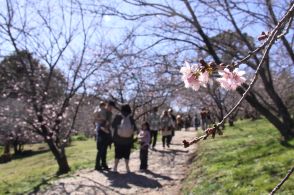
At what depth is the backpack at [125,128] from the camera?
38.8ft

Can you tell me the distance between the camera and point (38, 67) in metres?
17.2

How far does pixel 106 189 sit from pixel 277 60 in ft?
29.6

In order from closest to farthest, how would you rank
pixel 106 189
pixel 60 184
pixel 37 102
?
pixel 106 189 < pixel 60 184 < pixel 37 102

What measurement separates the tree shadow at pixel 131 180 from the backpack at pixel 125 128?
3.03 ft

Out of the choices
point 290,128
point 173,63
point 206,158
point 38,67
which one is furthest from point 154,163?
point 38,67

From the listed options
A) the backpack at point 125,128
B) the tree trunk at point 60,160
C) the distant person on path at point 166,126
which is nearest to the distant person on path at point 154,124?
the distant person on path at point 166,126

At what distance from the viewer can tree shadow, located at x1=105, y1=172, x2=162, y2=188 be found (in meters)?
10.4

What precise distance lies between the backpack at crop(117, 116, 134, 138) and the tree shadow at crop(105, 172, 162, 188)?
3.03 feet

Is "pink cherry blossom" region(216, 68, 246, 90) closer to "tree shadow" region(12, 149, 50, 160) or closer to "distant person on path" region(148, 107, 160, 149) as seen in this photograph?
"distant person on path" region(148, 107, 160, 149)

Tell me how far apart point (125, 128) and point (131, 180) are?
4.65 ft

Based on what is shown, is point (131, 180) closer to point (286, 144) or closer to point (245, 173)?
point (245, 173)

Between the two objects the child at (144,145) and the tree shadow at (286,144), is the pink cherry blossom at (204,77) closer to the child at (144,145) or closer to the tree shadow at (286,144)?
the child at (144,145)

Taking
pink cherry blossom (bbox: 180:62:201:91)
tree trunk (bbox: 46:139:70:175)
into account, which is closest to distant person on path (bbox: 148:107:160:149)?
tree trunk (bbox: 46:139:70:175)

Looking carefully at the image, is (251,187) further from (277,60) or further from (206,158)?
(277,60)
